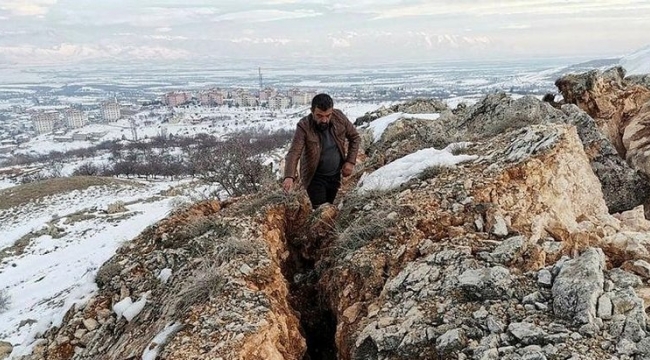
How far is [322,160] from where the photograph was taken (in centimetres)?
637

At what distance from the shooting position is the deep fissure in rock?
16.8ft

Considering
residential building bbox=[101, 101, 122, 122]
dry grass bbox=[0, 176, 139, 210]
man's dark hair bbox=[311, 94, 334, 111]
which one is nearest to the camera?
man's dark hair bbox=[311, 94, 334, 111]

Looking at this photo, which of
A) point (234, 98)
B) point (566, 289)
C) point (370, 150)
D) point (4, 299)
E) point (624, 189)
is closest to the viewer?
point (566, 289)

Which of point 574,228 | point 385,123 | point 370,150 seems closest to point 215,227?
point 574,228

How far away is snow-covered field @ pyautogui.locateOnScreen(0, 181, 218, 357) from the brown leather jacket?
3268mm

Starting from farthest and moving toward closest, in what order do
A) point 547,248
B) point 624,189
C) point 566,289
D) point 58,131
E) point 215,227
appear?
point 58,131
point 624,189
point 215,227
point 547,248
point 566,289

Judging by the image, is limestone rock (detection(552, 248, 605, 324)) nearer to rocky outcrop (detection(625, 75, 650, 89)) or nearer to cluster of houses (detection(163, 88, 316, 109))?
rocky outcrop (detection(625, 75, 650, 89))

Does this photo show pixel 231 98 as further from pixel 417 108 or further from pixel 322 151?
pixel 322 151

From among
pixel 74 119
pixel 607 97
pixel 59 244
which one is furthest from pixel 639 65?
pixel 74 119

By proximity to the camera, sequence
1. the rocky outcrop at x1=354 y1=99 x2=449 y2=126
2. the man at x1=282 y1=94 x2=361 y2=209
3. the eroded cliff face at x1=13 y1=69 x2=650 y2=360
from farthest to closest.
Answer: the rocky outcrop at x1=354 y1=99 x2=449 y2=126 → the man at x1=282 y1=94 x2=361 y2=209 → the eroded cliff face at x1=13 y1=69 x2=650 y2=360

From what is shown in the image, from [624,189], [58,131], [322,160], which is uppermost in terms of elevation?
[322,160]

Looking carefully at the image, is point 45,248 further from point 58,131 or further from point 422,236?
point 58,131

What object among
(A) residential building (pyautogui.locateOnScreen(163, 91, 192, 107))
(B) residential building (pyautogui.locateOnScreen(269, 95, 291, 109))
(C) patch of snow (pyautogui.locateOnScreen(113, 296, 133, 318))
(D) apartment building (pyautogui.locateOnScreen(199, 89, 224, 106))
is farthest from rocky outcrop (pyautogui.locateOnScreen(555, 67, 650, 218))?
(A) residential building (pyautogui.locateOnScreen(163, 91, 192, 107))

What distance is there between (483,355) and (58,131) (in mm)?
173446
